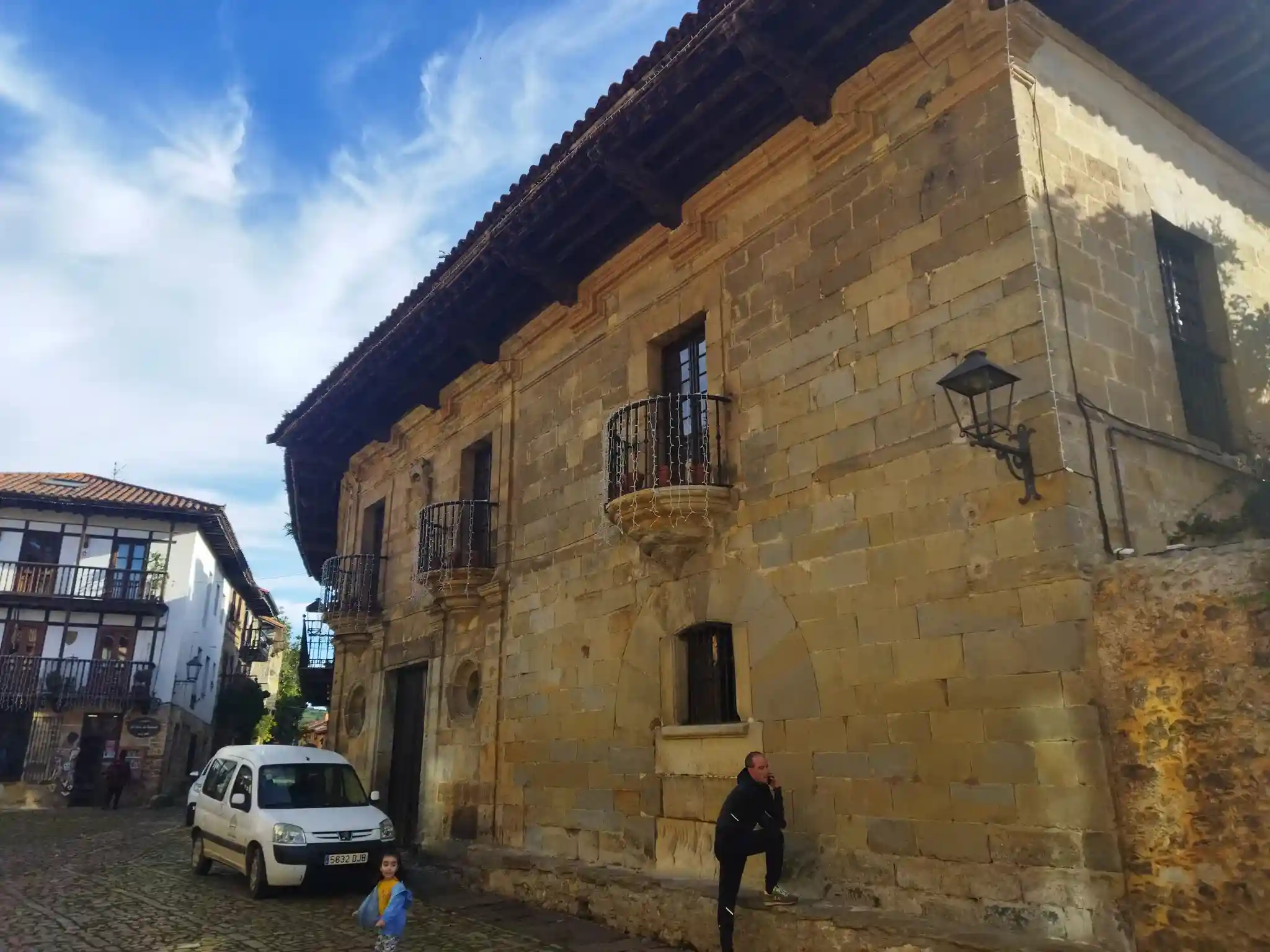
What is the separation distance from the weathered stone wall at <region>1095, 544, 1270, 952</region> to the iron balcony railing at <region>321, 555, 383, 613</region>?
37.3 feet

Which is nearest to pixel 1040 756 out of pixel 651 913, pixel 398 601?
pixel 651 913

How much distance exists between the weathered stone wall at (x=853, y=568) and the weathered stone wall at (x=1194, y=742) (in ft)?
0.57

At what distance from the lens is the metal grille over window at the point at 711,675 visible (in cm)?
763

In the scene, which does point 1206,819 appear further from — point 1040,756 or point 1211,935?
point 1040,756

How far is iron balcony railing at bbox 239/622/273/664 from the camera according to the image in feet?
131

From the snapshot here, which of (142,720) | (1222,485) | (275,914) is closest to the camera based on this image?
(1222,485)

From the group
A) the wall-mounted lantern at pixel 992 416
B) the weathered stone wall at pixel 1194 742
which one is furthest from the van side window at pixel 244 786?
the weathered stone wall at pixel 1194 742

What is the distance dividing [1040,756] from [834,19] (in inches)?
208

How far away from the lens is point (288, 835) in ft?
30.1

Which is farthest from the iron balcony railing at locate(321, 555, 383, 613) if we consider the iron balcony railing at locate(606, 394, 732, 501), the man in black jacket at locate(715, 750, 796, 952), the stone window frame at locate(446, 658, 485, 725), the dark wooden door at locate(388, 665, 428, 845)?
the man in black jacket at locate(715, 750, 796, 952)

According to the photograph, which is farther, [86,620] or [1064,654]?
[86,620]

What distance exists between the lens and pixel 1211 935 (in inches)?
172

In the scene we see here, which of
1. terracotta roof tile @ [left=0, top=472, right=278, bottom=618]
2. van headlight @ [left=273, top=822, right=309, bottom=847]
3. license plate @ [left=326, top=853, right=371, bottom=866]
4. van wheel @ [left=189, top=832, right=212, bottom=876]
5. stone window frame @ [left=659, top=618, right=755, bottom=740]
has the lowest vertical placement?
van wheel @ [left=189, top=832, right=212, bottom=876]

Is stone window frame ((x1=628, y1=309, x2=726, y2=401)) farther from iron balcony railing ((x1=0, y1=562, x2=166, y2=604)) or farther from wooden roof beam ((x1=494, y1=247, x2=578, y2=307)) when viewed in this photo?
iron balcony railing ((x1=0, y1=562, x2=166, y2=604))
